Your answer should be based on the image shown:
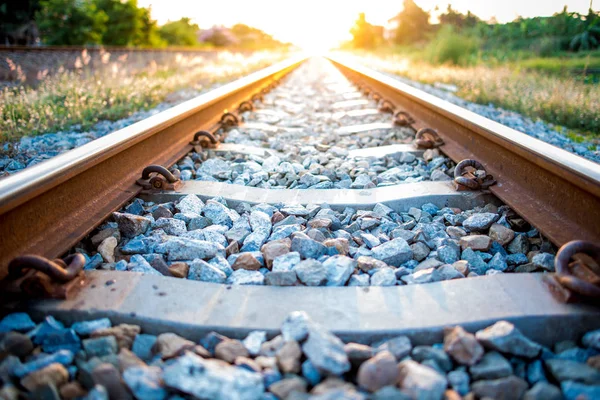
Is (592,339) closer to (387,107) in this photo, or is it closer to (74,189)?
(74,189)

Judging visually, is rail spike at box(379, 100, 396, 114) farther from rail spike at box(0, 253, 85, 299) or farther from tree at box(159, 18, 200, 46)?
tree at box(159, 18, 200, 46)

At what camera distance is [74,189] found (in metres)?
2.23

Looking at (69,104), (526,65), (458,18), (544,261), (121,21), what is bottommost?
(544,261)

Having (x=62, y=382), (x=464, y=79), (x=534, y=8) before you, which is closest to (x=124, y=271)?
(x=62, y=382)

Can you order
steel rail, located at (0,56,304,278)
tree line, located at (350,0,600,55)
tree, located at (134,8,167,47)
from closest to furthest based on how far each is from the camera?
steel rail, located at (0,56,304,278) → tree line, located at (350,0,600,55) → tree, located at (134,8,167,47)

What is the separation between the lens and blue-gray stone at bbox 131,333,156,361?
1.47 m

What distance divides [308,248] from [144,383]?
3.13 ft

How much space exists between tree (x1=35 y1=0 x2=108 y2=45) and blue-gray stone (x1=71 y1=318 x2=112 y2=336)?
60.4ft

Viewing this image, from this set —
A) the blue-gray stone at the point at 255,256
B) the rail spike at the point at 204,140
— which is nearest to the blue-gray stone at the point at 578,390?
the blue-gray stone at the point at 255,256

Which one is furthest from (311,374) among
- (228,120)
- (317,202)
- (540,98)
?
(540,98)

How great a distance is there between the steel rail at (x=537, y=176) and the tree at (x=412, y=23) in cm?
4014

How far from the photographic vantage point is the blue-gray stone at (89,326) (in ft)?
5.03

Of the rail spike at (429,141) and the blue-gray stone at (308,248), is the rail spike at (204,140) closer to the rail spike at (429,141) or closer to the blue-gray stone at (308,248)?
the rail spike at (429,141)

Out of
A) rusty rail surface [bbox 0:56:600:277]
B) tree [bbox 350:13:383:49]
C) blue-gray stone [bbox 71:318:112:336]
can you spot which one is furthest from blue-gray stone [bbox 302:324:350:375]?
tree [bbox 350:13:383:49]
